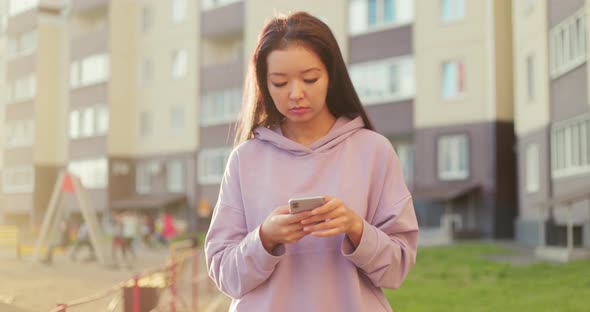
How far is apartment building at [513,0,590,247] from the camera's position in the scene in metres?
12.3

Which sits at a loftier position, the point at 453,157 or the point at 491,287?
the point at 453,157

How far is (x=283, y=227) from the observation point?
158 cm

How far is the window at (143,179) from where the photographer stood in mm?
29484

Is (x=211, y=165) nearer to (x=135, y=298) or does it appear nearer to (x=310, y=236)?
(x=135, y=298)

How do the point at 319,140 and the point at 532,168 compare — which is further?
the point at 532,168

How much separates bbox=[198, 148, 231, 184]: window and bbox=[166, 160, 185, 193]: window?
3.22 ft

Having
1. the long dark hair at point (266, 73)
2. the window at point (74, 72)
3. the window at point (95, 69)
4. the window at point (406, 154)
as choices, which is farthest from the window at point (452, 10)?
the long dark hair at point (266, 73)

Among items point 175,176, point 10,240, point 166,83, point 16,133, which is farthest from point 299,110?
point 166,83

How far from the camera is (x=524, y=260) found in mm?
11898

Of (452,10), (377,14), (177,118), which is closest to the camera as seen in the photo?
(452,10)

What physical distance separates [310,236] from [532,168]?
50.6 ft

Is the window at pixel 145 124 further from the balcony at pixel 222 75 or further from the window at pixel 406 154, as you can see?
the window at pixel 406 154

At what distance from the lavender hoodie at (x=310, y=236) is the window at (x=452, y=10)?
1770 centimetres

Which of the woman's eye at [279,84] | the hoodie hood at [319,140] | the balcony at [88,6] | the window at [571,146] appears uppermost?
the balcony at [88,6]
